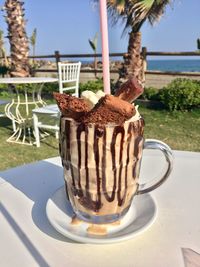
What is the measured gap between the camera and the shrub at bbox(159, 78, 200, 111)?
549 cm

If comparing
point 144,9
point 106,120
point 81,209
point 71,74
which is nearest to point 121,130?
point 106,120

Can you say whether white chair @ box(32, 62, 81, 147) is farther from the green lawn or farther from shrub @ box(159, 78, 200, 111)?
shrub @ box(159, 78, 200, 111)

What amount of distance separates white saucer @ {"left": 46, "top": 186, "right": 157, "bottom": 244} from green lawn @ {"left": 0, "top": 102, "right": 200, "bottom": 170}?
2610mm

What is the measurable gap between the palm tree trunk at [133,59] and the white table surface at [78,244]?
574 centimetres

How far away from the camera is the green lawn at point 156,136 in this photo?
11.5ft

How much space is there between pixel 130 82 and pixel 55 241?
0.35m

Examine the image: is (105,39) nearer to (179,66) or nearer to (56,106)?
(56,106)

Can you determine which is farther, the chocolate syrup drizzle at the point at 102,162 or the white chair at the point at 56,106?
the white chair at the point at 56,106

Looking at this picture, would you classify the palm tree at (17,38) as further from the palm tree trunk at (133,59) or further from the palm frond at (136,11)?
the palm tree trunk at (133,59)

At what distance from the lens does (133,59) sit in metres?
6.48

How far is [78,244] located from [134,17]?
5.96 metres

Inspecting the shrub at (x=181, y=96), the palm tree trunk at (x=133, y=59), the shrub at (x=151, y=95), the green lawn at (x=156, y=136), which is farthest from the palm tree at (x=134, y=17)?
the green lawn at (x=156, y=136)

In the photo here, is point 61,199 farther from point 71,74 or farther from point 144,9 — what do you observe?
point 144,9

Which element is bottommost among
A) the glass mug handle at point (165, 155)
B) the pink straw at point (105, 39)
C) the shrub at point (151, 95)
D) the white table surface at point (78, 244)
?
the shrub at point (151, 95)
